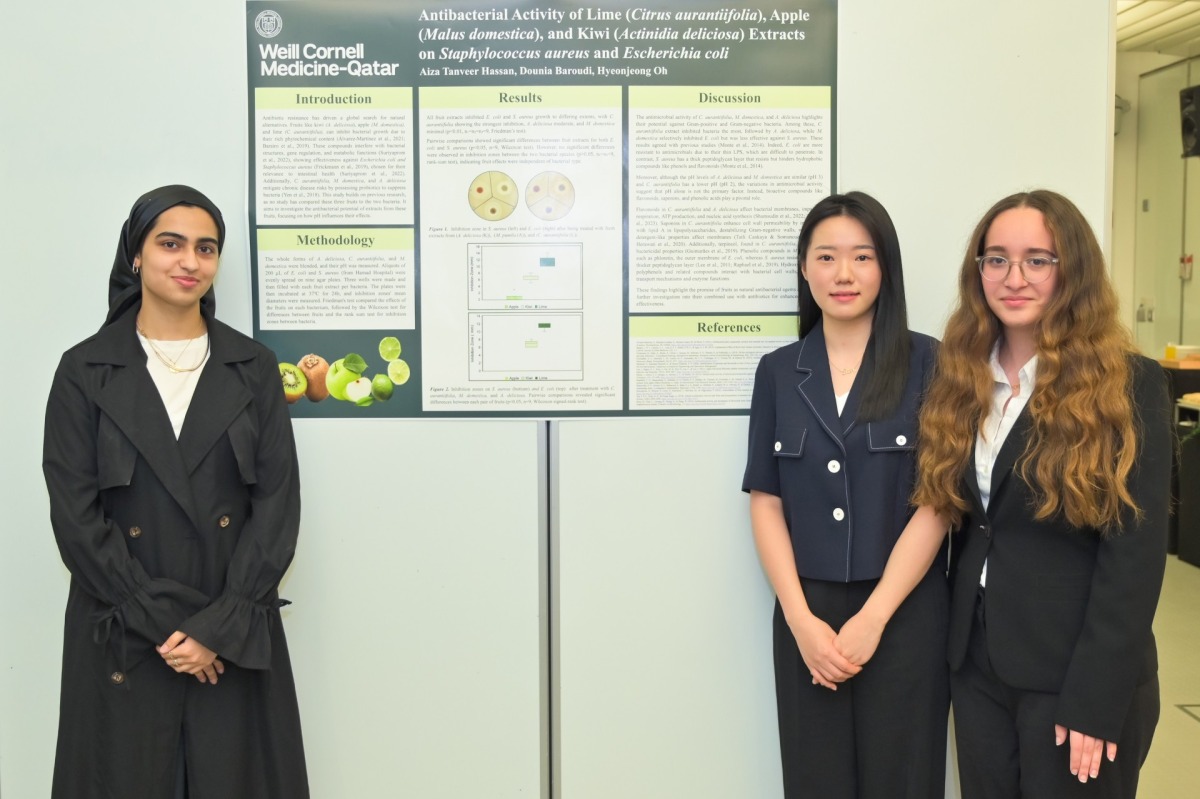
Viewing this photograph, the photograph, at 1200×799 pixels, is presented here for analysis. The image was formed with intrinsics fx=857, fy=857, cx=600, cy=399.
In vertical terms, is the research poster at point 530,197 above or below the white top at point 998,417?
above

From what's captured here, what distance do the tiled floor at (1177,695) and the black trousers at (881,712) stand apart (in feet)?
4.83

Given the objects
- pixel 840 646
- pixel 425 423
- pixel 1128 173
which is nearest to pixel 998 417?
pixel 840 646

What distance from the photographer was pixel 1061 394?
164 cm

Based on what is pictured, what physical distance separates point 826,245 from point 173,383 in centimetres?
157

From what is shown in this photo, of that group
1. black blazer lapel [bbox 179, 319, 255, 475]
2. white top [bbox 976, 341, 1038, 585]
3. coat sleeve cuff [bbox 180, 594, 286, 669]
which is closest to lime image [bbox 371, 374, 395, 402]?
black blazer lapel [bbox 179, 319, 255, 475]

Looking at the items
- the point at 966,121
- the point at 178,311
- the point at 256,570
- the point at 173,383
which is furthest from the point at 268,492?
the point at 966,121

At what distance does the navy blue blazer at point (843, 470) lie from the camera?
6.42 ft

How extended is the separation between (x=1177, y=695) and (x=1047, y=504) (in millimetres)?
2853


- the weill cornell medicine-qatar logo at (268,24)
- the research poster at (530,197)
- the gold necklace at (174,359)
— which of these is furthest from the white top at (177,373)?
the weill cornell medicine-qatar logo at (268,24)

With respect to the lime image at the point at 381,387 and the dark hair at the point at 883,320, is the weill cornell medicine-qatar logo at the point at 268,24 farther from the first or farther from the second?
the dark hair at the point at 883,320

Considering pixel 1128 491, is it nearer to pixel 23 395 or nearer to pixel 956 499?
pixel 956 499

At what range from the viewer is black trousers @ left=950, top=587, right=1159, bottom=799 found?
166 cm

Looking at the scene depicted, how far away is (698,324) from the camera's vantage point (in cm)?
233

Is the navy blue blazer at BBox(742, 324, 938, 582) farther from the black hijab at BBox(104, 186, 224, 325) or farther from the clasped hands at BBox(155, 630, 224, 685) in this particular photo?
the black hijab at BBox(104, 186, 224, 325)
